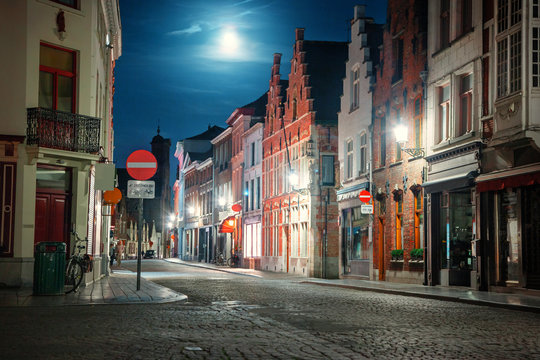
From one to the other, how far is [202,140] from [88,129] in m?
75.6

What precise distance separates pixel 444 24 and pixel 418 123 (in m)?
3.66

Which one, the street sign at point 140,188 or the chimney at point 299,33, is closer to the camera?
the street sign at point 140,188

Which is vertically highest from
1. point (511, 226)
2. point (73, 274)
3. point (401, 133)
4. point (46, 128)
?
point (401, 133)

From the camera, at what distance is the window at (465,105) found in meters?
24.1

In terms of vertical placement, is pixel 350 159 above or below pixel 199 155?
below

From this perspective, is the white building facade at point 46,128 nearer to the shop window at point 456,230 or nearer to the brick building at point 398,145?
the shop window at point 456,230

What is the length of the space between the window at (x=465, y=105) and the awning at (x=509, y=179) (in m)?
2.15

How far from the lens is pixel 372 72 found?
33.9 metres

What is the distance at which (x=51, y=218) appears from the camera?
898 inches

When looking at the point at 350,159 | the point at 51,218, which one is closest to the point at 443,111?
the point at 350,159

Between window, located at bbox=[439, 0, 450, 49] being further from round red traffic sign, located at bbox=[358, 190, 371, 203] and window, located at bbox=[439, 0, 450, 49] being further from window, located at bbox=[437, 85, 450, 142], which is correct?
round red traffic sign, located at bbox=[358, 190, 371, 203]

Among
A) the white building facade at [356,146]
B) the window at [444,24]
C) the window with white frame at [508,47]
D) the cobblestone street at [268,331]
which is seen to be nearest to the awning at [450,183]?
the window with white frame at [508,47]

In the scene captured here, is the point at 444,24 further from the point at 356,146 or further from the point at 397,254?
the point at 356,146

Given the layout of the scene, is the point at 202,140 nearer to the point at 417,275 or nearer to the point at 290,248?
the point at 290,248
